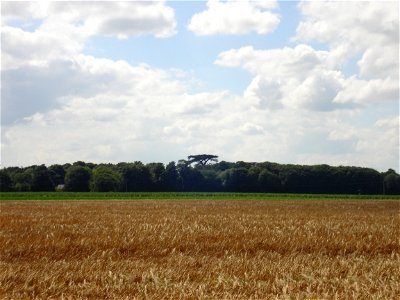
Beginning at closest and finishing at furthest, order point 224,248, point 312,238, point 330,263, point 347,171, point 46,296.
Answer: point 46,296, point 330,263, point 224,248, point 312,238, point 347,171

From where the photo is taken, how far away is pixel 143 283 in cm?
828

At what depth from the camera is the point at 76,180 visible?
129750 millimetres

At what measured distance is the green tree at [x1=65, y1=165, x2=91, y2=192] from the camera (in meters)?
129

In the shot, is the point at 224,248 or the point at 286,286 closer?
the point at 286,286

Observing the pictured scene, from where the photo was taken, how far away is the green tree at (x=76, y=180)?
129 m

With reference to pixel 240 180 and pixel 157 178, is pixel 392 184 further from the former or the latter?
pixel 157 178

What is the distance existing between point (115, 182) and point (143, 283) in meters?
117

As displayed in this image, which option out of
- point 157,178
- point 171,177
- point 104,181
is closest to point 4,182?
point 104,181

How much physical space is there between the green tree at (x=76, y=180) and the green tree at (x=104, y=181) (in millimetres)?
4902

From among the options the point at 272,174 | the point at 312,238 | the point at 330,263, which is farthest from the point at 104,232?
the point at 272,174

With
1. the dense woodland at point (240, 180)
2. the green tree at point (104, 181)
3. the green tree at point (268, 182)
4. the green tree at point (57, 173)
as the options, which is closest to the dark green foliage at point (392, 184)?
the dense woodland at point (240, 180)

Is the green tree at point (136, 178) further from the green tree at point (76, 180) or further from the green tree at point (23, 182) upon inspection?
the green tree at point (23, 182)

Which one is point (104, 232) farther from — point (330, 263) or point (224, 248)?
point (330, 263)

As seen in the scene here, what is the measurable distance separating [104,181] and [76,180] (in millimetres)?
11738
